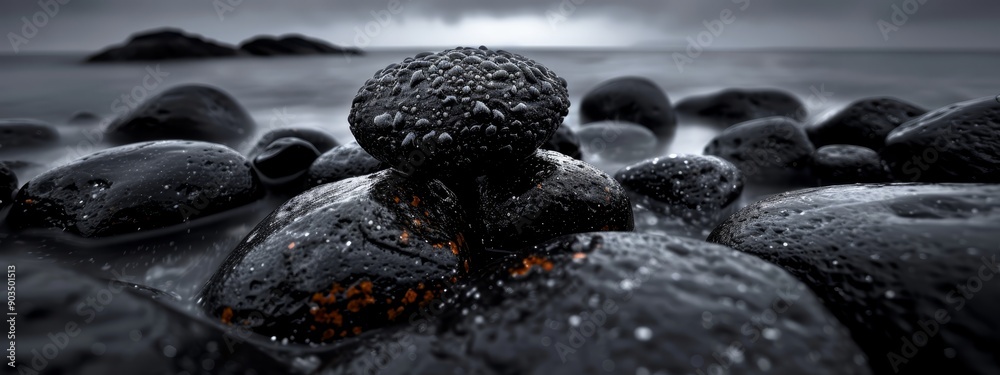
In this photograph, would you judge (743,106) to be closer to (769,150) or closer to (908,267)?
(769,150)

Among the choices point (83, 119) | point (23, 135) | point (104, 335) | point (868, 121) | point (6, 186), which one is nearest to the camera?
point (104, 335)

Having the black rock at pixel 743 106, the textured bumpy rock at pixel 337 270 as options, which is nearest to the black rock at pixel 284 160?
the textured bumpy rock at pixel 337 270

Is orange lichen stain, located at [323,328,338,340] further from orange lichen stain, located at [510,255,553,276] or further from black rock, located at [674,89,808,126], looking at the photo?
black rock, located at [674,89,808,126]

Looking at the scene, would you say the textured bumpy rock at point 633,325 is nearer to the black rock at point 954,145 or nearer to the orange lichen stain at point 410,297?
the orange lichen stain at point 410,297

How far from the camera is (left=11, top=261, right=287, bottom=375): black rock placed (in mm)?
1043

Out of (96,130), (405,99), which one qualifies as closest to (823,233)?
(405,99)

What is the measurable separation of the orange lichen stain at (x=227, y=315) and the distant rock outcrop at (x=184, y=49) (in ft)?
69.4

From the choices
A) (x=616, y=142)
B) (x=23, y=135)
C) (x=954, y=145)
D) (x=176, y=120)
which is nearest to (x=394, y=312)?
(x=954, y=145)

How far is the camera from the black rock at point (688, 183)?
119 inches

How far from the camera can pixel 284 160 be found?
361 cm

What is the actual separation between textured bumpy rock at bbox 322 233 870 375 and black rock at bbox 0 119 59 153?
18.3 feet

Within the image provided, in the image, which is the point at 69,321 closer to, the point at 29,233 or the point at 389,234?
the point at 389,234

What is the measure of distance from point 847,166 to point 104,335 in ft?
14.1

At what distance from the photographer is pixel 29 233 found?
8.45 ft
